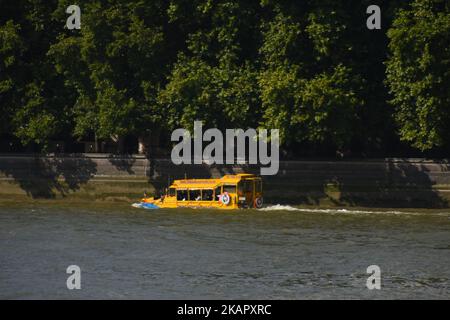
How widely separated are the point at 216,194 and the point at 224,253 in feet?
47.5

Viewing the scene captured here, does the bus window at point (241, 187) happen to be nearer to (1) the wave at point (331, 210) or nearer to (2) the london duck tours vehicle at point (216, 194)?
(2) the london duck tours vehicle at point (216, 194)

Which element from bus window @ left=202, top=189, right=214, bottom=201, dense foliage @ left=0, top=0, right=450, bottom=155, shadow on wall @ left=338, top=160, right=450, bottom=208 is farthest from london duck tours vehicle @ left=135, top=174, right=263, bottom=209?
shadow on wall @ left=338, top=160, right=450, bottom=208

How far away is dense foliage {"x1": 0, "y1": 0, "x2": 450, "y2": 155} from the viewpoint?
5294cm

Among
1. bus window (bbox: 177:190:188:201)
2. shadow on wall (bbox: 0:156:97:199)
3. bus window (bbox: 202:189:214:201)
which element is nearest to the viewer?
bus window (bbox: 202:189:214:201)

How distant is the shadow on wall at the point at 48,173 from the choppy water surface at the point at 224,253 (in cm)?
779

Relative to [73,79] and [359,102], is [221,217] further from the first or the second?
[73,79]

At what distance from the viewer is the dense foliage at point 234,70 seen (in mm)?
52938

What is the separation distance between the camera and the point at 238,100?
5597cm

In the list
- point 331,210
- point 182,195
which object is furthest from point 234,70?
point 331,210

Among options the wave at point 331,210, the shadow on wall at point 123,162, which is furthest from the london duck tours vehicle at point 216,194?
the shadow on wall at point 123,162

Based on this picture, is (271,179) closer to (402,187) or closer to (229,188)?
(229,188)

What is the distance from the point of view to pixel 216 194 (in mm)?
53031

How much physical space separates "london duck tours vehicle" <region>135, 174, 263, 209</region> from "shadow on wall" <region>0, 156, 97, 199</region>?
292 inches

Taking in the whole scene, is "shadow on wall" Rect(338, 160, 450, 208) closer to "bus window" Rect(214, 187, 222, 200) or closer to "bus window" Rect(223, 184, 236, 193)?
"bus window" Rect(223, 184, 236, 193)
